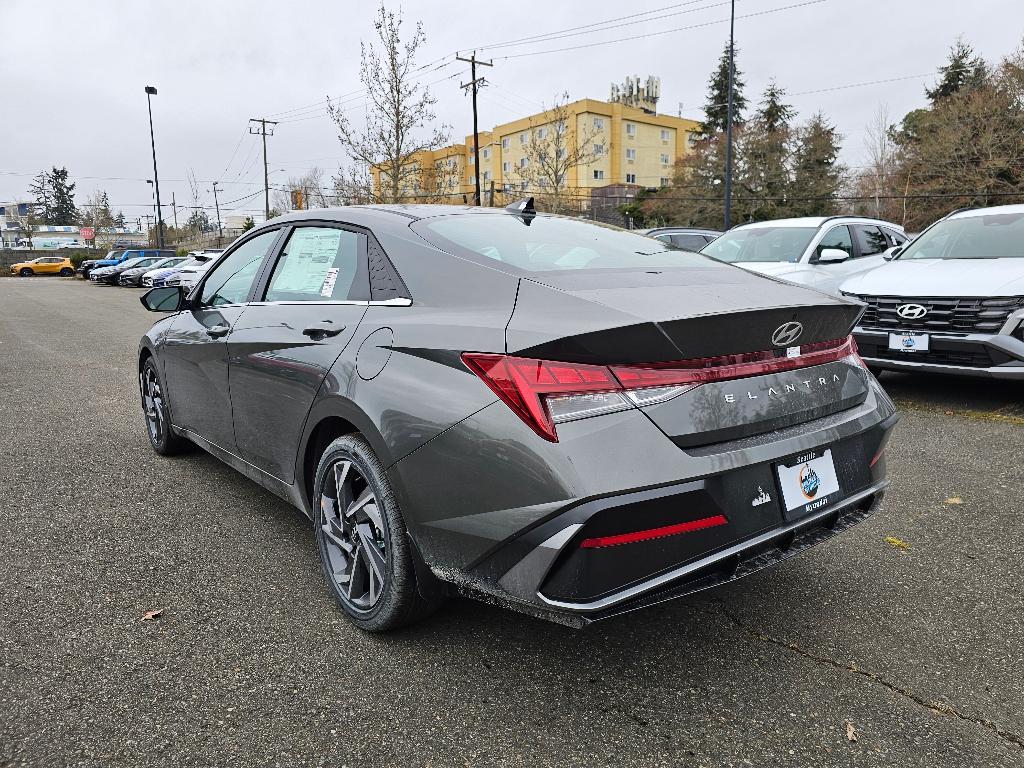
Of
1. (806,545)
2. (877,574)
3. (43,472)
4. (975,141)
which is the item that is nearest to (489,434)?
(806,545)

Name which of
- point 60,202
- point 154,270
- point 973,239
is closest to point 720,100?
point 154,270

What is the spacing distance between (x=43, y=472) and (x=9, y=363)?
5.71 metres

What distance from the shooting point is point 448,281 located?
8.00 ft

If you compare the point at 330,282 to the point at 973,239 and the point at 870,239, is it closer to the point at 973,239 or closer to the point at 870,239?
the point at 973,239

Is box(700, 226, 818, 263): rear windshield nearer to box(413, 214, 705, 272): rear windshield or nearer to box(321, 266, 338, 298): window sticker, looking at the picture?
box(413, 214, 705, 272): rear windshield

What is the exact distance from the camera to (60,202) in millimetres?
115125

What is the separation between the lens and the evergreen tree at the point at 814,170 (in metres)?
41.4

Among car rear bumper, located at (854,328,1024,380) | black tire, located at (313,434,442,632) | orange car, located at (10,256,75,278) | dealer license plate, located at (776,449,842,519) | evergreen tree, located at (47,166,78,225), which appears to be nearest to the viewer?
dealer license plate, located at (776,449,842,519)

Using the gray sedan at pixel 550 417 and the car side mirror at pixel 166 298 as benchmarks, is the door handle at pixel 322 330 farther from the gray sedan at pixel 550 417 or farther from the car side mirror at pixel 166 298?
the car side mirror at pixel 166 298

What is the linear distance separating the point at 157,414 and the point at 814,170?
43706 millimetres

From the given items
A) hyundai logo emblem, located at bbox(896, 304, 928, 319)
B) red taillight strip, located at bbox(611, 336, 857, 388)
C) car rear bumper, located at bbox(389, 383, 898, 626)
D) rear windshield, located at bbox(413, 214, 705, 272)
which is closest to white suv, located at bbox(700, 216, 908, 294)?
hyundai logo emblem, located at bbox(896, 304, 928, 319)

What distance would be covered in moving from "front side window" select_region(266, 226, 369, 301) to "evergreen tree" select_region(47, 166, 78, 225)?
433 feet

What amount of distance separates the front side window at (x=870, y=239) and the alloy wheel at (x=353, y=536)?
349 inches

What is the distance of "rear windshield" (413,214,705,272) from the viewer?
2605mm
